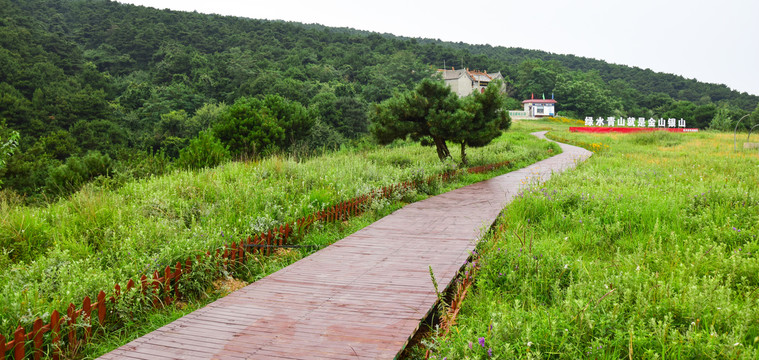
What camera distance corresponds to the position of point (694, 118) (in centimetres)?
7269

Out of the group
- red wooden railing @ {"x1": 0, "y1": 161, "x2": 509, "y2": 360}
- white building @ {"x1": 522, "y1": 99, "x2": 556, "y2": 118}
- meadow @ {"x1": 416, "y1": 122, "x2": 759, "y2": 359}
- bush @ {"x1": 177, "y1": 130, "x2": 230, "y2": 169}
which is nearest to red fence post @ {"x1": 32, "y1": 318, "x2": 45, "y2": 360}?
red wooden railing @ {"x1": 0, "y1": 161, "x2": 509, "y2": 360}

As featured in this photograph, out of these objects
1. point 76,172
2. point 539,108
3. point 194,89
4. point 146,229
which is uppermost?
point 194,89

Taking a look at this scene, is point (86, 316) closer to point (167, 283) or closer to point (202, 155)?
point (167, 283)

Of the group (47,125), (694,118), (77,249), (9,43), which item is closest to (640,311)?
(77,249)

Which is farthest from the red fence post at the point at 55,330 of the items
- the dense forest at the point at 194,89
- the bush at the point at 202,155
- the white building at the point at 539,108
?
the white building at the point at 539,108

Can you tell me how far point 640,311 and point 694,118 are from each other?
8504 cm

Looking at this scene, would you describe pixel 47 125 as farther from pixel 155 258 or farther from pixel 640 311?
pixel 640 311

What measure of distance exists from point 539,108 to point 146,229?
289ft

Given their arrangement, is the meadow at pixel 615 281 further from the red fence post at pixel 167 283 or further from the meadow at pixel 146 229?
the meadow at pixel 146 229

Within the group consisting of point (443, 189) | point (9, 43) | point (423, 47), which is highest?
Answer: point (423, 47)

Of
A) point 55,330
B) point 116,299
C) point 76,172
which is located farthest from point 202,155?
point 55,330

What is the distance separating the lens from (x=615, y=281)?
3.99 metres

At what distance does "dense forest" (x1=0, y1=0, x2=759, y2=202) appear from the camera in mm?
30797

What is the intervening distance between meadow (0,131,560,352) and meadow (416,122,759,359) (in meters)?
2.63
